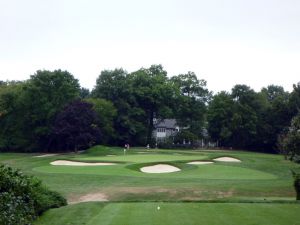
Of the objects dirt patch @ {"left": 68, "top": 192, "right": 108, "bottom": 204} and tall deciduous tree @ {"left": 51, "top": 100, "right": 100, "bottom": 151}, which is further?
tall deciduous tree @ {"left": 51, "top": 100, "right": 100, "bottom": 151}

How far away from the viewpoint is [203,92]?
9988 centimetres

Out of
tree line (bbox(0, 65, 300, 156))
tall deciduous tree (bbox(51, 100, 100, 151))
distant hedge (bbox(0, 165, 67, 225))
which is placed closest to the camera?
distant hedge (bbox(0, 165, 67, 225))

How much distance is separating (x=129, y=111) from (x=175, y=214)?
70540 millimetres

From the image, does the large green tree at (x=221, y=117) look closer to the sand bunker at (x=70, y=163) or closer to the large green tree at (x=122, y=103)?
the large green tree at (x=122, y=103)

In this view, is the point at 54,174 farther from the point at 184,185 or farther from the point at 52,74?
the point at 52,74

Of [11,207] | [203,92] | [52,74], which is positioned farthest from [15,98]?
[11,207]

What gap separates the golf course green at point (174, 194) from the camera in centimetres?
1605

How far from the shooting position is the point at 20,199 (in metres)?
14.9

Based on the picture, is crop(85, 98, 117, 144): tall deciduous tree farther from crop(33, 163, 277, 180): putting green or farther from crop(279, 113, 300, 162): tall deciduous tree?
crop(279, 113, 300, 162): tall deciduous tree

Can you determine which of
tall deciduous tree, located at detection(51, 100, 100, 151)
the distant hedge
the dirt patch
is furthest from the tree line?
the distant hedge

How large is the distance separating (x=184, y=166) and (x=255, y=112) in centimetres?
5374

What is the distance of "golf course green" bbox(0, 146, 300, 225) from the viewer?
16.0 meters

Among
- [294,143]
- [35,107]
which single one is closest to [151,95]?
[35,107]

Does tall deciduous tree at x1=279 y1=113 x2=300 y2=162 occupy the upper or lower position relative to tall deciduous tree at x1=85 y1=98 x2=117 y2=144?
lower
